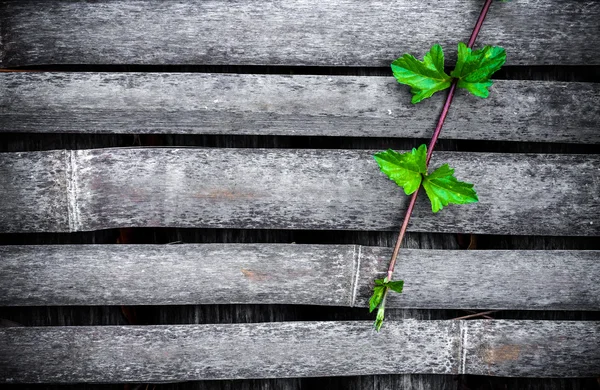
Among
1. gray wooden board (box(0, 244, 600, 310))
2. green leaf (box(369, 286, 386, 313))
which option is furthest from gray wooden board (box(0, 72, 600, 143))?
green leaf (box(369, 286, 386, 313))

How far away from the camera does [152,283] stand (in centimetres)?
161

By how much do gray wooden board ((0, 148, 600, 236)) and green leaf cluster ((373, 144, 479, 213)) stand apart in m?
0.07

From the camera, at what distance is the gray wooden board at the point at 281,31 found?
1.59m

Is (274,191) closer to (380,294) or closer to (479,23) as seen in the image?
(380,294)

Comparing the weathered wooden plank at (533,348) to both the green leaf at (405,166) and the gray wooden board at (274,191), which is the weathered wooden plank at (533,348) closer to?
the gray wooden board at (274,191)

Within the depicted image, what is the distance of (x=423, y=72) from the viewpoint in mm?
1546

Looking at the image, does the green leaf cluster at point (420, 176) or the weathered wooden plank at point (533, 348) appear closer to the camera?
the green leaf cluster at point (420, 176)

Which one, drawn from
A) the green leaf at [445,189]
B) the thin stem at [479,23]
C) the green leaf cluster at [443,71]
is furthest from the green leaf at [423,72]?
the green leaf at [445,189]

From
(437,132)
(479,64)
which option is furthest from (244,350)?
(479,64)

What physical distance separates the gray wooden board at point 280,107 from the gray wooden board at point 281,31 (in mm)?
66

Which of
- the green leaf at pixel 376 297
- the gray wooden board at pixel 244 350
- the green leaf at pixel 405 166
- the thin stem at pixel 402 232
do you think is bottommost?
the gray wooden board at pixel 244 350

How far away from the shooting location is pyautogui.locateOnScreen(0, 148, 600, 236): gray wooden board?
1574 millimetres

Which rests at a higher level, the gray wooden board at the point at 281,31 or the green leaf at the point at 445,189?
the gray wooden board at the point at 281,31

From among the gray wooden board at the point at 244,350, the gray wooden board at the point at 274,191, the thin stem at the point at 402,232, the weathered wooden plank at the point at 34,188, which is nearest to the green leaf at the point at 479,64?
the gray wooden board at the point at 274,191
